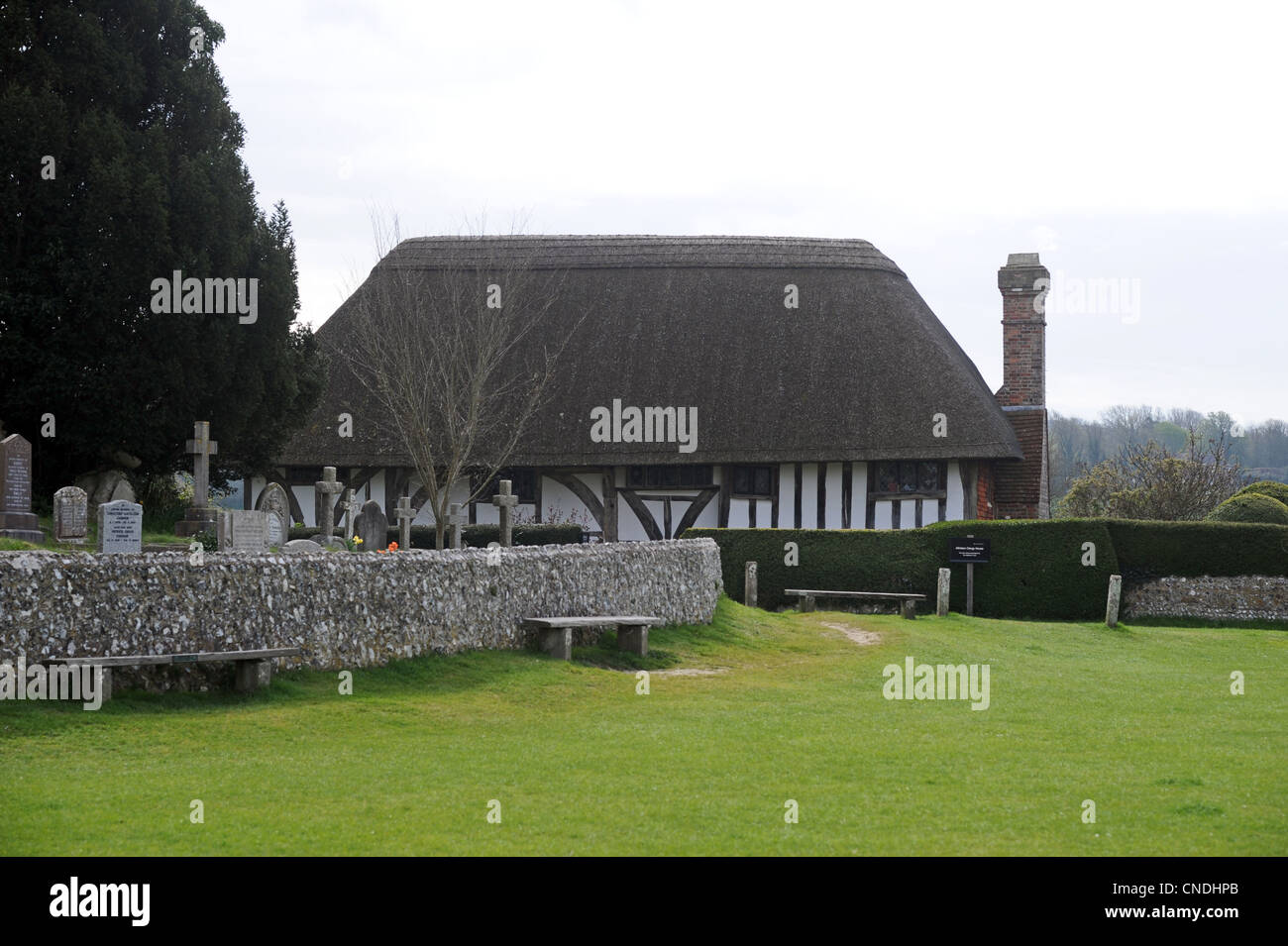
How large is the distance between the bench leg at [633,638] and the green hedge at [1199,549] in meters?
12.8

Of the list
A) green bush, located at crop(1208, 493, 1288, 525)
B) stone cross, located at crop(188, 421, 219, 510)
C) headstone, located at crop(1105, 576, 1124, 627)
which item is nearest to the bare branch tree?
stone cross, located at crop(188, 421, 219, 510)

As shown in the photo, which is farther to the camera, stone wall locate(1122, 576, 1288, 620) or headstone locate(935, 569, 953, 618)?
stone wall locate(1122, 576, 1288, 620)

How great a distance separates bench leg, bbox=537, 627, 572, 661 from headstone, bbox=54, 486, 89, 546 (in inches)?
246

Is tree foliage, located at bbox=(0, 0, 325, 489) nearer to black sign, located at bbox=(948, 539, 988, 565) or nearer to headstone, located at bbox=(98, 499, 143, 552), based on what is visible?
headstone, located at bbox=(98, 499, 143, 552)

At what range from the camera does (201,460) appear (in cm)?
1855

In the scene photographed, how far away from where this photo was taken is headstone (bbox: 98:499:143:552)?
15.4 meters

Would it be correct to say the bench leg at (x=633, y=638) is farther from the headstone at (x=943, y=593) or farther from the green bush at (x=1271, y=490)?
the green bush at (x=1271, y=490)

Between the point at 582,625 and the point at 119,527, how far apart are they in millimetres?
5478

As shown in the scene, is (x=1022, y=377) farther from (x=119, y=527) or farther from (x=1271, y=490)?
(x=119, y=527)

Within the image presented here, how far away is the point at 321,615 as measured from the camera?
1330 cm

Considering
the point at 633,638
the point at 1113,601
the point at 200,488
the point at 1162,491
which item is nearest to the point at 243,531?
the point at 200,488

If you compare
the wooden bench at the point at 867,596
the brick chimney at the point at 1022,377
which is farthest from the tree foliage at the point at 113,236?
the brick chimney at the point at 1022,377
